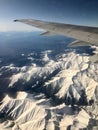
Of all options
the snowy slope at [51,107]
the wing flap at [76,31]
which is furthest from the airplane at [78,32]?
the snowy slope at [51,107]

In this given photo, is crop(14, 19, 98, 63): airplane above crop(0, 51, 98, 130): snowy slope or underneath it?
above

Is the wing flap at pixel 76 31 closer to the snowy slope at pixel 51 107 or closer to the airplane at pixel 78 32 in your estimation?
the airplane at pixel 78 32

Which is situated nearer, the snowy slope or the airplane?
the airplane

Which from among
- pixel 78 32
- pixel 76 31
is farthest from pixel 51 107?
pixel 78 32

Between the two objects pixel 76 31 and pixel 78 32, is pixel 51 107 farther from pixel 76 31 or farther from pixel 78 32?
pixel 78 32

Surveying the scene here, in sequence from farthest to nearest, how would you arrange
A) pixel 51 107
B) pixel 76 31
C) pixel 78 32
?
1. pixel 51 107
2. pixel 76 31
3. pixel 78 32

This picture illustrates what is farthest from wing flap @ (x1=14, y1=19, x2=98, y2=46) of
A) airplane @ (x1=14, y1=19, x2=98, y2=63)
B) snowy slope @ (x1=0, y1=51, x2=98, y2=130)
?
snowy slope @ (x1=0, y1=51, x2=98, y2=130)

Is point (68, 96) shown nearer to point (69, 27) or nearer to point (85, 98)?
point (85, 98)

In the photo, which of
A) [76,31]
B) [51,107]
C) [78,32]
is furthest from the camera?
[51,107]

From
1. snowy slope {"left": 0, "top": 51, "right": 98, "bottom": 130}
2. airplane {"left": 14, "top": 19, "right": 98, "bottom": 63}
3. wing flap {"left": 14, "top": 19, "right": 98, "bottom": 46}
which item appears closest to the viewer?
airplane {"left": 14, "top": 19, "right": 98, "bottom": 63}

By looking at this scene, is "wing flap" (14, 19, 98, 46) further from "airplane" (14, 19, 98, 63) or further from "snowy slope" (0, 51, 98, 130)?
"snowy slope" (0, 51, 98, 130)

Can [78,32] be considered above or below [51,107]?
above

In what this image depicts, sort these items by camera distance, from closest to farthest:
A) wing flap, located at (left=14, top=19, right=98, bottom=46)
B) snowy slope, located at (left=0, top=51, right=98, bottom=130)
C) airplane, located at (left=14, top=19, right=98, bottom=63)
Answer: airplane, located at (left=14, top=19, right=98, bottom=63) < wing flap, located at (left=14, top=19, right=98, bottom=46) < snowy slope, located at (left=0, top=51, right=98, bottom=130)
